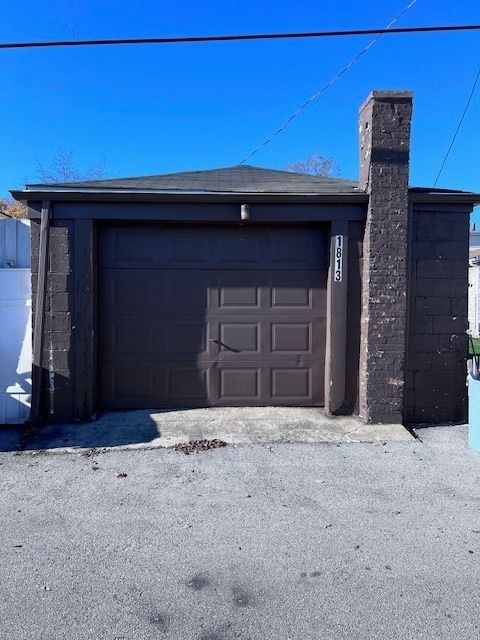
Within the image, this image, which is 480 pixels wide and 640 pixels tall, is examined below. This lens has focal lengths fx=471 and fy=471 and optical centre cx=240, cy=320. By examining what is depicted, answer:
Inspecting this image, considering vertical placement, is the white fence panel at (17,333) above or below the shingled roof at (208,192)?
below

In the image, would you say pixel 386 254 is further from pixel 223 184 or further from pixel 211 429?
pixel 211 429

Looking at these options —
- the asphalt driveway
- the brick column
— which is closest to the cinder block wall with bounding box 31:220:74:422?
the asphalt driveway

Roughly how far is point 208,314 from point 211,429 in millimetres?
1556

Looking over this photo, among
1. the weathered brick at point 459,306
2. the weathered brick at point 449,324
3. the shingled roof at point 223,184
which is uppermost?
the shingled roof at point 223,184

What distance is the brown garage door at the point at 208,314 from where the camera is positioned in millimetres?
6348

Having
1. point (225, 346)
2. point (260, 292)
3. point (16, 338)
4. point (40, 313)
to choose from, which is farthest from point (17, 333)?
point (260, 292)

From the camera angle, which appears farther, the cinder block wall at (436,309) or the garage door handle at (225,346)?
the garage door handle at (225,346)

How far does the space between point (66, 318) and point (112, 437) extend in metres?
1.65

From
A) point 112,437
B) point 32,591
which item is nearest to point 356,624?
point 32,591

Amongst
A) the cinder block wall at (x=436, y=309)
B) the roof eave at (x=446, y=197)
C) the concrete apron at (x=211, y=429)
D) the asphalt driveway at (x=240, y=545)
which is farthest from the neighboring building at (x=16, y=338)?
the roof eave at (x=446, y=197)

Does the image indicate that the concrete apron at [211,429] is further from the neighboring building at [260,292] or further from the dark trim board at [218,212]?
the dark trim board at [218,212]

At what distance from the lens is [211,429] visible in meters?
5.75

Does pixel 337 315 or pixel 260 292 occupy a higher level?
pixel 260 292

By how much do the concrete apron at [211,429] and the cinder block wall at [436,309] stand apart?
2.47 feet
